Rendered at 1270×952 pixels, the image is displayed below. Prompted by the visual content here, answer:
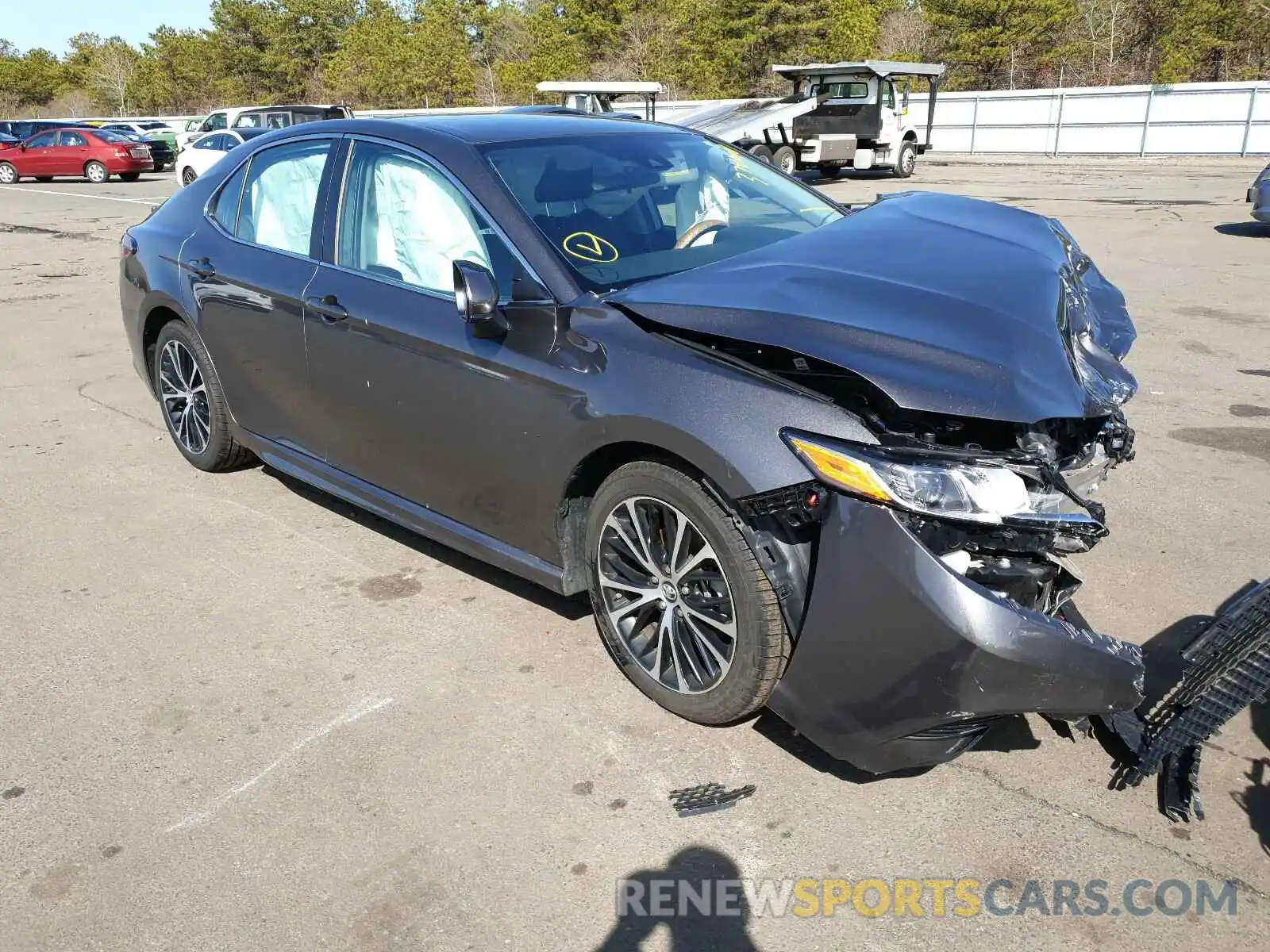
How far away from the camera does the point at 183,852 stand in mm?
2736

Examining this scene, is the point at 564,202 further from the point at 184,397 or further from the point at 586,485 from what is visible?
the point at 184,397

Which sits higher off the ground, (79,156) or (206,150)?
(206,150)

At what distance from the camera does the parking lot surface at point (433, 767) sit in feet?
8.19

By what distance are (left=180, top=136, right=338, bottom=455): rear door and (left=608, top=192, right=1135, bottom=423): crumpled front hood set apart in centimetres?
167

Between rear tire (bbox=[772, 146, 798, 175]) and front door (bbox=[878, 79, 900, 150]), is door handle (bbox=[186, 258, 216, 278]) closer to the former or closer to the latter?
rear tire (bbox=[772, 146, 798, 175])

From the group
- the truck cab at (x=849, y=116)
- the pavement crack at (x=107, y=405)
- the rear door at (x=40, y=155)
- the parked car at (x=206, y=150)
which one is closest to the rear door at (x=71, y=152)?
the rear door at (x=40, y=155)

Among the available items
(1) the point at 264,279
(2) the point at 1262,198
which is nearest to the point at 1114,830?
(1) the point at 264,279

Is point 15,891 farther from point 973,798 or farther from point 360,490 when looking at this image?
point 973,798

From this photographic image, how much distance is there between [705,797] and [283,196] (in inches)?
123

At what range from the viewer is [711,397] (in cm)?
280

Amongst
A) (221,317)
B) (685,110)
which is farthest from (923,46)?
(221,317)

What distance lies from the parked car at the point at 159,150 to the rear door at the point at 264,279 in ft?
85.7

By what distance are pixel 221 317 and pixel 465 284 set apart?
6.64ft

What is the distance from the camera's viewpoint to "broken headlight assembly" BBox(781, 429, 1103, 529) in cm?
251
